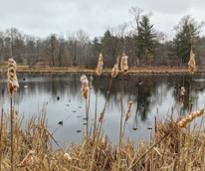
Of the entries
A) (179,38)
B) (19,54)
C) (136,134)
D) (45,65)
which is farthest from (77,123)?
(19,54)

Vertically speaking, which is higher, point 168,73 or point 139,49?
point 139,49

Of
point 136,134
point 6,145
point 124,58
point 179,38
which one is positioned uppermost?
point 179,38

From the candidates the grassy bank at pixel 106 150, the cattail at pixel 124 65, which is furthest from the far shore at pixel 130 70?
the cattail at pixel 124 65

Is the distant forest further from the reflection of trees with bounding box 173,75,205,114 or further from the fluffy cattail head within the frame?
the fluffy cattail head

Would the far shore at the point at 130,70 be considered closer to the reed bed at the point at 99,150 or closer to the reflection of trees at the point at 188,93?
the reflection of trees at the point at 188,93

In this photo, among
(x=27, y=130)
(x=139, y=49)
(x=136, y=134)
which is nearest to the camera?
(x=27, y=130)

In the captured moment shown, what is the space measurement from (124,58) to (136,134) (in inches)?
356

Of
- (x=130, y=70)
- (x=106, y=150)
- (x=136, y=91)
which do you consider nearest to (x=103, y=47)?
(x=130, y=70)

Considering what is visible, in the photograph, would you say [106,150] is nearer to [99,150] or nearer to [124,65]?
[99,150]

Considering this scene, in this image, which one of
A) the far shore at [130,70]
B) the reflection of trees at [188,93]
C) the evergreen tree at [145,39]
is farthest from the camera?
the evergreen tree at [145,39]

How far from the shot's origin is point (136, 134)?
1024cm

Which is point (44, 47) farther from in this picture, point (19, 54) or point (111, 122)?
point (111, 122)

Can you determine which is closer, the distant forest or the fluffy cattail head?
the fluffy cattail head

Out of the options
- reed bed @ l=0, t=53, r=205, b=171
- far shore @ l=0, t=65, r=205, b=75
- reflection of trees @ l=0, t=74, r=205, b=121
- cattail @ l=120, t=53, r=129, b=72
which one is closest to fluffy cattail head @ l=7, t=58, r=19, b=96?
reed bed @ l=0, t=53, r=205, b=171
